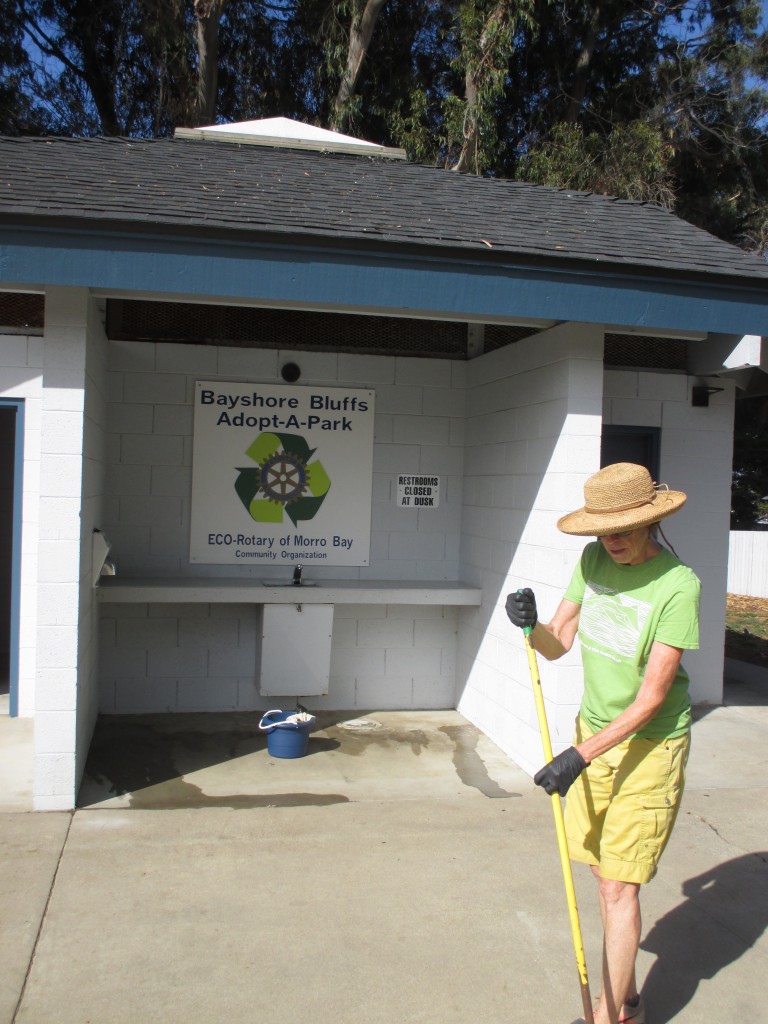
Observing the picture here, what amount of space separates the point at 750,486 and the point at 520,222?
20.8 metres

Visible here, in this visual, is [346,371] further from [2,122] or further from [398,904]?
[2,122]

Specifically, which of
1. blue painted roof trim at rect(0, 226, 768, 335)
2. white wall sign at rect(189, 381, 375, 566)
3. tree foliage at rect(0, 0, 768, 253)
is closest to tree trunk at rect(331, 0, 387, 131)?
tree foliage at rect(0, 0, 768, 253)

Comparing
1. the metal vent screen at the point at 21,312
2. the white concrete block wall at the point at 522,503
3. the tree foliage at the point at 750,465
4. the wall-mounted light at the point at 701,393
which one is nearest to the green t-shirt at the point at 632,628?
the white concrete block wall at the point at 522,503

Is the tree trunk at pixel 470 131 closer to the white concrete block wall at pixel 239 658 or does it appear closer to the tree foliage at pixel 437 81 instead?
the tree foliage at pixel 437 81

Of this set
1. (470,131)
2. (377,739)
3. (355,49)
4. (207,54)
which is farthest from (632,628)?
(207,54)

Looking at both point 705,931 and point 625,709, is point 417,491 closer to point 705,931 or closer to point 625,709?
point 705,931

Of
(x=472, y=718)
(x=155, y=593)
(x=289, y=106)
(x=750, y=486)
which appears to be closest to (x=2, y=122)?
(x=289, y=106)

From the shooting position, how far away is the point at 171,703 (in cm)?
710

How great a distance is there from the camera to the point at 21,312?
628 centimetres

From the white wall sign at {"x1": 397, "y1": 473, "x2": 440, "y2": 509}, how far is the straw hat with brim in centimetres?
404

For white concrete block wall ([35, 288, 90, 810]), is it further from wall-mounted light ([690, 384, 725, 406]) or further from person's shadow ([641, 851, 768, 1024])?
wall-mounted light ([690, 384, 725, 406])

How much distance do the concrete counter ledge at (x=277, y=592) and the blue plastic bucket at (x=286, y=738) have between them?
0.91 meters

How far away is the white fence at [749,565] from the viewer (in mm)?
19219

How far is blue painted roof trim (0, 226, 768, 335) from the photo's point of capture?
484 cm
